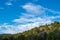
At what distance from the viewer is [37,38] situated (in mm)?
198500

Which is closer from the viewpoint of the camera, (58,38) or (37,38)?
(58,38)

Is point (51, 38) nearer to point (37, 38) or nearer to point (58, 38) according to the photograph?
point (58, 38)

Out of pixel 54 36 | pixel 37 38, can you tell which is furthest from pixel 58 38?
pixel 37 38

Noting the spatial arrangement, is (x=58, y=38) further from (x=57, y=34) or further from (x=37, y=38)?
(x=37, y=38)

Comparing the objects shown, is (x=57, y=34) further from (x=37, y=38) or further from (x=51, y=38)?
(x=37, y=38)

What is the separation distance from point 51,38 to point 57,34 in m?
12.3

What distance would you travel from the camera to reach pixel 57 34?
17125 cm

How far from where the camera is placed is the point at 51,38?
529 ft

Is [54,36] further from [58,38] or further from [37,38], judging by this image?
[37,38]

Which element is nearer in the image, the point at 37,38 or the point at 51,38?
the point at 51,38

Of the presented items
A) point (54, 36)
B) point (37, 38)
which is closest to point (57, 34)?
point (54, 36)

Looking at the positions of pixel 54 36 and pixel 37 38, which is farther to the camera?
pixel 37 38

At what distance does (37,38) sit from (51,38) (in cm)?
3893

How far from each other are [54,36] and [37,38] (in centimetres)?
3626
